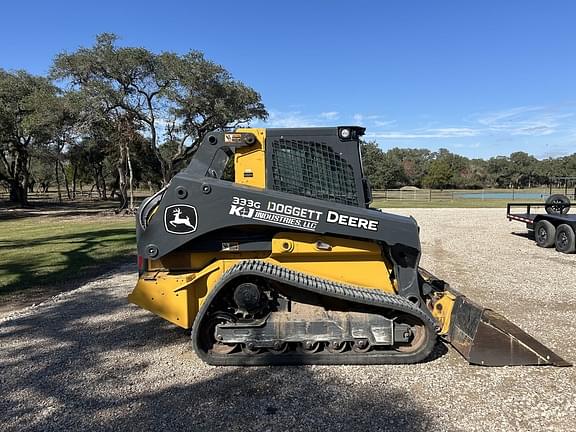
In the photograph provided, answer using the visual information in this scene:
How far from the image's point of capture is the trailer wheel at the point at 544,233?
12.5 meters

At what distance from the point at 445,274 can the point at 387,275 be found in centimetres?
491

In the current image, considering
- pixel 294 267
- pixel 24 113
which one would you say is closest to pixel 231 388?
pixel 294 267

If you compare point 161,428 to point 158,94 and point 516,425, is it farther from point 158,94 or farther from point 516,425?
point 158,94

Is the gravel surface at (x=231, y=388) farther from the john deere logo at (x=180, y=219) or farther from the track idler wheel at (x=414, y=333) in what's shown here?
the john deere logo at (x=180, y=219)

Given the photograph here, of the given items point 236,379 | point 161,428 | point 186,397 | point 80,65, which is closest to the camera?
point 161,428

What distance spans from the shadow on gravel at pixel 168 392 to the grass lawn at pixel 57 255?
3.79 metres

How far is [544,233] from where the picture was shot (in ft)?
41.9

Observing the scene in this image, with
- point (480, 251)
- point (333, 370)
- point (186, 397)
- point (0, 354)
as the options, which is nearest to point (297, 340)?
point (333, 370)

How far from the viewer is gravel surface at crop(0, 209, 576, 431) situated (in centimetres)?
350

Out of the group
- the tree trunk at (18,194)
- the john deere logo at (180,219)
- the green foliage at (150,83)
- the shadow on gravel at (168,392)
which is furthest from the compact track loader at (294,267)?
the tree trunk at (18,194)

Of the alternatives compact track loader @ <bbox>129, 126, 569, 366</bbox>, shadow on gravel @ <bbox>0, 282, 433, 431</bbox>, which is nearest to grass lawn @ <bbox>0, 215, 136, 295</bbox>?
shadow on gravel @ <bbox>0, 282, 433, 431</bbox>

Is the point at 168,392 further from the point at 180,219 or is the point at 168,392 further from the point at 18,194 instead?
the point at 18,194

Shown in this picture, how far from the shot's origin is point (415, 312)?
4.29 m

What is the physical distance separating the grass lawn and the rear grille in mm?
6029
